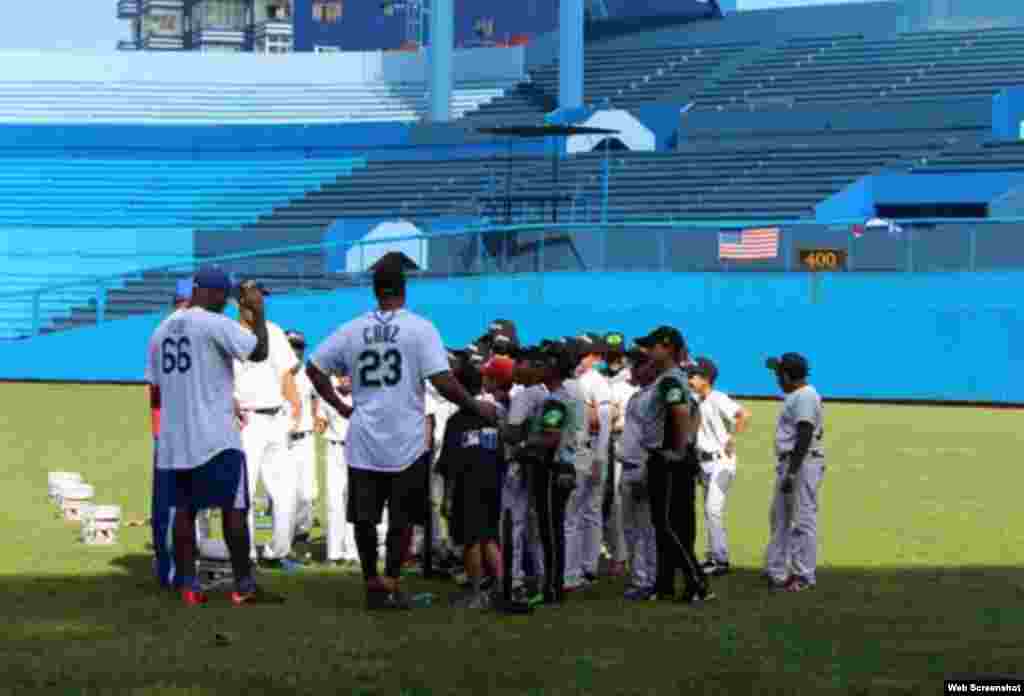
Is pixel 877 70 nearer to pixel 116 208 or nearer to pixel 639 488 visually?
pixel 116 208

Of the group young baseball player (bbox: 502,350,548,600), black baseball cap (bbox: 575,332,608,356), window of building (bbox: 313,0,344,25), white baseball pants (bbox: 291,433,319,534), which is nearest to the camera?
young baseball player (bbox: 502,350,548,600)

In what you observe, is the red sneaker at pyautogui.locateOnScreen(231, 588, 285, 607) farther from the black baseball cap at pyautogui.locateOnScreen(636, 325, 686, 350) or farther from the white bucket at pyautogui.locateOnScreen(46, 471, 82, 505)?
the white bucket at pyautogui.locateOnScreen(46, 471, 82, 505)

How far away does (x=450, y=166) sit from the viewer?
5509 cm

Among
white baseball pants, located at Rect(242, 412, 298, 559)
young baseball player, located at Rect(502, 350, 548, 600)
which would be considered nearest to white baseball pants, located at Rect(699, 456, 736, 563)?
young baseball player, located at Rect(502, 350, 548, 600)

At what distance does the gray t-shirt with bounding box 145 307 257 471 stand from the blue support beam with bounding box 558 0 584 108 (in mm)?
45942

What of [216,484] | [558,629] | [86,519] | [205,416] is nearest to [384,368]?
[205,416]

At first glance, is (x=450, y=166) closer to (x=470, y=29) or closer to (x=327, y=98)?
(x=327, y=98)

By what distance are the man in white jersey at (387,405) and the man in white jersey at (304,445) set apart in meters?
3.80

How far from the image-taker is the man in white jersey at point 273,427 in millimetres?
14570

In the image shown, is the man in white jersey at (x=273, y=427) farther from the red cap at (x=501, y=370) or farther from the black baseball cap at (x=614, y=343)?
the black baseball cap at (x=614, y=343)

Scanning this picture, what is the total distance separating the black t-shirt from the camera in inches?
488

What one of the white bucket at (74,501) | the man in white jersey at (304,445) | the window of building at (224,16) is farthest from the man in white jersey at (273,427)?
the window of building at (224,16)

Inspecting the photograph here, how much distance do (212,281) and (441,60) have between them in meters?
48.0

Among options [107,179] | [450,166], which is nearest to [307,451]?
[450,166]
